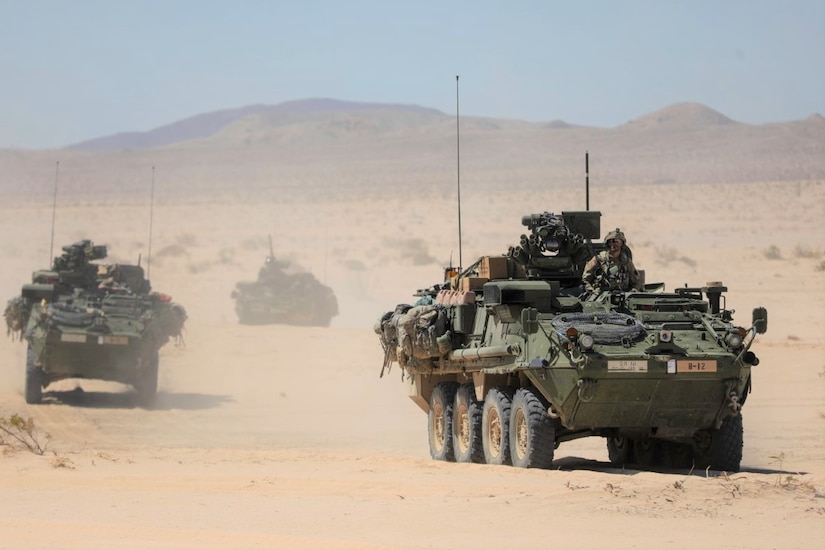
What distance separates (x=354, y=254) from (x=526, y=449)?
1745 inches

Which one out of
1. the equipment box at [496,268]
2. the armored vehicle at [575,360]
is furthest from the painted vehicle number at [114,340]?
the equipment box at [496,268]

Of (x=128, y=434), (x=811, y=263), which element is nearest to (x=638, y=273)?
(x=128, y=434)

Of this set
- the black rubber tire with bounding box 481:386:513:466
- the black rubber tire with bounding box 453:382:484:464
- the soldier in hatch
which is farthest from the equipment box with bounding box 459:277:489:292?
the black rubber tire with bounding box 481:386:513:466

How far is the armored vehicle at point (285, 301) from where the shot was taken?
3991 cm

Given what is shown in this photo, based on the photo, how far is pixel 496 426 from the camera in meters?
15.1

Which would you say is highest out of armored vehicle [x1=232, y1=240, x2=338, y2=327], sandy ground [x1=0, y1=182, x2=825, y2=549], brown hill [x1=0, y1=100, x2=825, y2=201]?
brown hill [x1=0, y1=100, x2=825, y2=201]

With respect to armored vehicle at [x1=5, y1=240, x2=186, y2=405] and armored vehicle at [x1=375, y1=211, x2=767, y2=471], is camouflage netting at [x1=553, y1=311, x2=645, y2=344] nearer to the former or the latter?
armored vehicle at [x1=375, y1=211, x2=767, y2=471]

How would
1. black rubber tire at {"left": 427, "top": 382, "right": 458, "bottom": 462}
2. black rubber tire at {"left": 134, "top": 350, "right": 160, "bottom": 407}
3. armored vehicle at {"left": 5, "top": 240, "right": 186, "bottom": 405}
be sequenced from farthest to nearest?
1. black rubber tire at {"left": 134, "top": 350, "right": 160, "bottom": 407}
2. armored vehicle at {"left": 5, "top": 240, "right": 186, "bottom": 405}
3. black rubber tire at {"left": 427, "top": 382, "right": 458, "bottom": 462}

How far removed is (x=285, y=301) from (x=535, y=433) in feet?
87.5

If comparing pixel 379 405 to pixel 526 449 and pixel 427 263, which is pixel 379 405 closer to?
pixel 526 449

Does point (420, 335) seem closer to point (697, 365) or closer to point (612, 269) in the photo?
point (612, 269)

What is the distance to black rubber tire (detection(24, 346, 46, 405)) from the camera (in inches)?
957

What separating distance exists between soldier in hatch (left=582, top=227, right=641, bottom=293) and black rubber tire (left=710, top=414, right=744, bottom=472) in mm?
1887

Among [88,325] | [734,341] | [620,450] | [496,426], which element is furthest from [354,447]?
[734,341]
